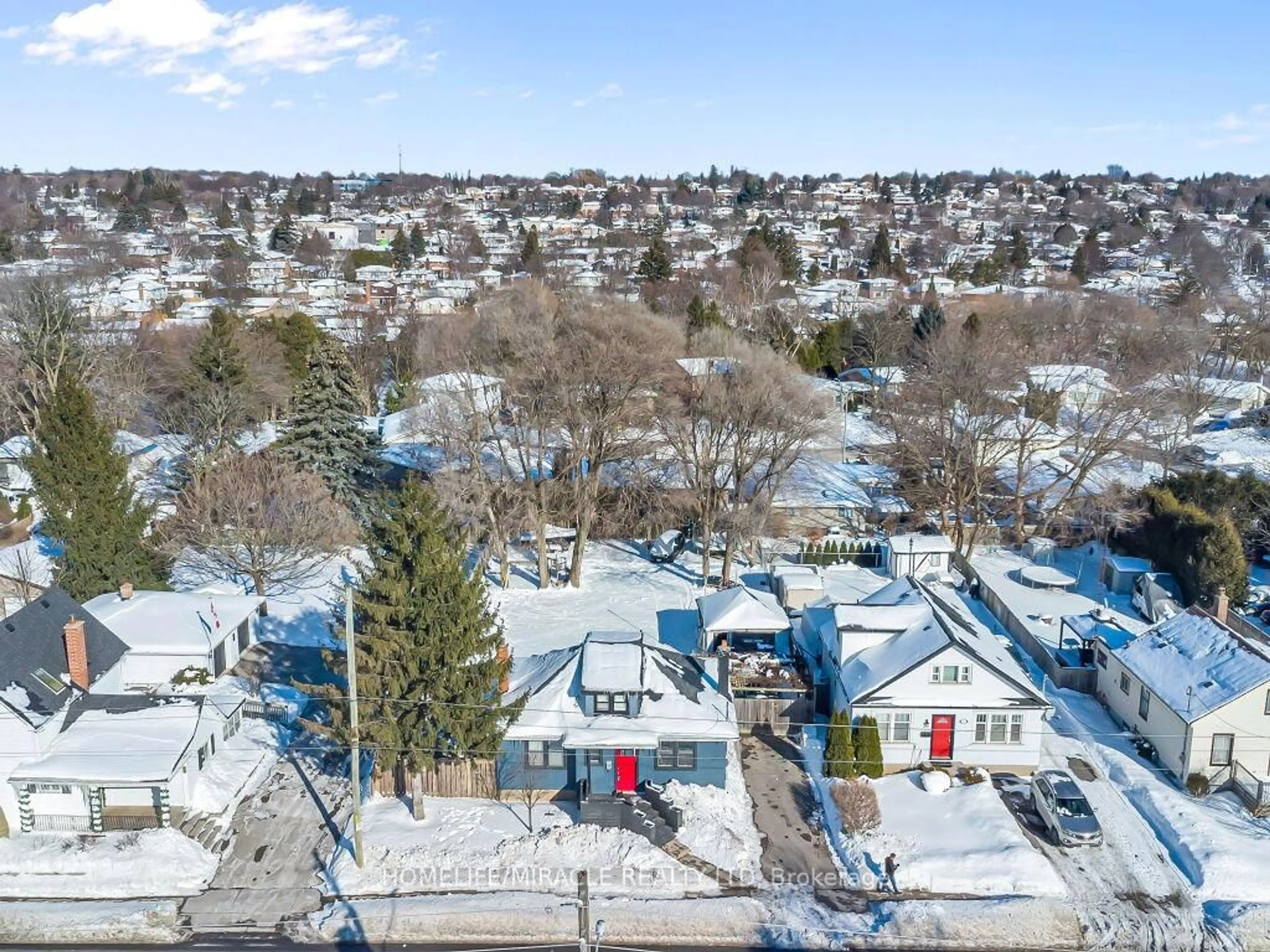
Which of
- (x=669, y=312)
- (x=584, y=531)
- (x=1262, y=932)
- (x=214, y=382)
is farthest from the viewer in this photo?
(x=669, y=312)

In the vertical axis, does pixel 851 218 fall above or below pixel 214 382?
above

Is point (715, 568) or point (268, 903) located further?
point (715, 568)

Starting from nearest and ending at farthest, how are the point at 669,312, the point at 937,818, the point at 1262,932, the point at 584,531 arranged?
the point at 1262,932, the point at 937,818, the point at 584,531, the point at 669,312

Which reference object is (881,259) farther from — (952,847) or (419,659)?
(419,659)

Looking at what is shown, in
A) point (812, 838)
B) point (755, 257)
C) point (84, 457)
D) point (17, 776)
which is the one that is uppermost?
point (755, 257)

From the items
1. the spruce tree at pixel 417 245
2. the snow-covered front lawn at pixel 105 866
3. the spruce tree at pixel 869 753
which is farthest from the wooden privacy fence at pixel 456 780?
the spruce tree at pixel 417 245

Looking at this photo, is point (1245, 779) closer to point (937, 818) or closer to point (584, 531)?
point (937, 818)

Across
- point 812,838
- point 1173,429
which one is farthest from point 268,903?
point 1173,429

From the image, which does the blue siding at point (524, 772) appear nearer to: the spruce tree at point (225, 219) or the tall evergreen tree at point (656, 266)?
the tall evergreen tree at point (656, 266)
